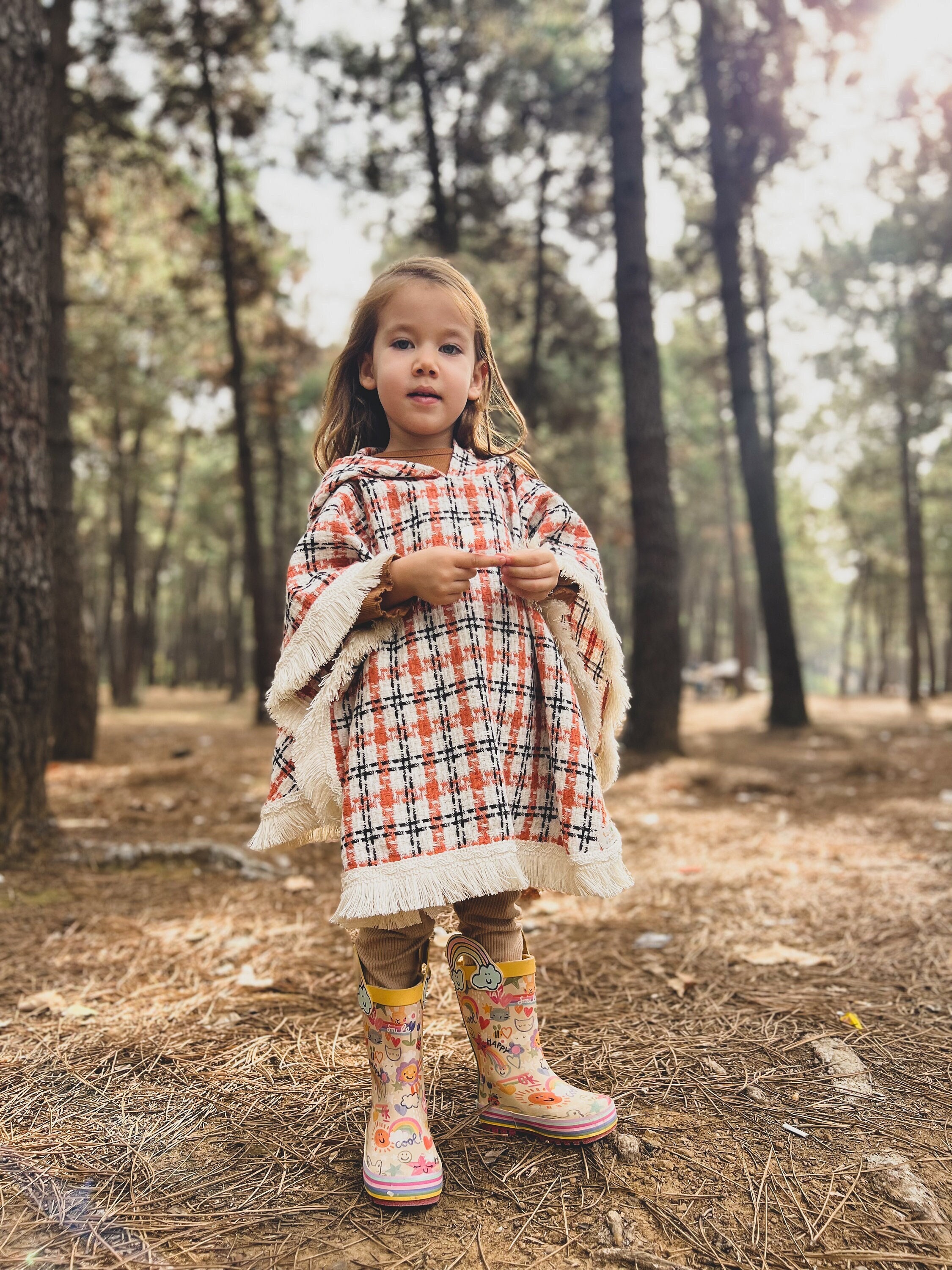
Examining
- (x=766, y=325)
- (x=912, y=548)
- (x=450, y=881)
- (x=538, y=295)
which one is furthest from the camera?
(x=912, y=548)

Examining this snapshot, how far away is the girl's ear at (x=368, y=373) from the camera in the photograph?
217 cm

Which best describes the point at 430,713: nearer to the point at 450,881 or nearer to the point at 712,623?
the point at 450,881

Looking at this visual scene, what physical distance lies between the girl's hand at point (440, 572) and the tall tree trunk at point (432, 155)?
10.6 m

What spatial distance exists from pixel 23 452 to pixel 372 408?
7.59 ft

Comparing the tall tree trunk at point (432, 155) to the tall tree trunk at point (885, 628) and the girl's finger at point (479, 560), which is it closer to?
the girl's finger at point (479, 560)

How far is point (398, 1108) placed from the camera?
5.83 feet

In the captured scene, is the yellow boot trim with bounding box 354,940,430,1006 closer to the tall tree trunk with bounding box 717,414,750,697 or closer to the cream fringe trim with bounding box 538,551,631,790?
the cream fringe trim with bounding box 538,551,631,790

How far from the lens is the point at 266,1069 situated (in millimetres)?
2184

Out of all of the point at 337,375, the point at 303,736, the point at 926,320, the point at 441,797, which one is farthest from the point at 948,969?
the point at 926,320

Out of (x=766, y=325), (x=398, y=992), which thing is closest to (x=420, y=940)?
(x=398, y=992)

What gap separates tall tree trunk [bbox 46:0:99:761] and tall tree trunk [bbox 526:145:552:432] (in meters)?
7.57

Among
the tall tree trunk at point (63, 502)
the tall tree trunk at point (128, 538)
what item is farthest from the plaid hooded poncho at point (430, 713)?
the tall tree trunk at point (128, 538)

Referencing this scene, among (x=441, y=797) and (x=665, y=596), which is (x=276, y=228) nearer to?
(x=665, y=596)

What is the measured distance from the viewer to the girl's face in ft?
6.58
